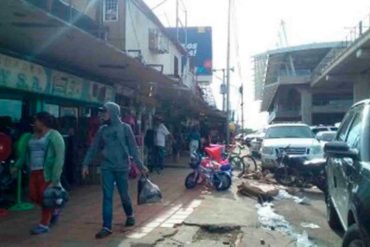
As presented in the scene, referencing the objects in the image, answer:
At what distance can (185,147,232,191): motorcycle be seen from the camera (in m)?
12.2

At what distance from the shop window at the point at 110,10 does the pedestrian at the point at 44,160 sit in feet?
42.1

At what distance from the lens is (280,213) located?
927 centimetres

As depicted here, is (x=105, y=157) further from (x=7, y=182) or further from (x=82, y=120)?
(x=82, y=120)

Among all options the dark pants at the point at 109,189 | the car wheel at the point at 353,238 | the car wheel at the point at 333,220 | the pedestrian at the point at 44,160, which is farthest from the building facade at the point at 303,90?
the car wheel at the point at 353,238

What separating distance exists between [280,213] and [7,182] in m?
5.10

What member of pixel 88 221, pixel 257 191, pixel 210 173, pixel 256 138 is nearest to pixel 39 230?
pixel 88 221

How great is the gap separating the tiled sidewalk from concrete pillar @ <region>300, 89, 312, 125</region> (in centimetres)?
5342

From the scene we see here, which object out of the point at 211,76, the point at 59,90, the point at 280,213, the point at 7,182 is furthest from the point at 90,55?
the point at 211,76

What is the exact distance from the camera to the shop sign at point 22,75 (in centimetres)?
867

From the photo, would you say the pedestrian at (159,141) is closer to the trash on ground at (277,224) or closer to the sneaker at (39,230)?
the trash on ground at (277,224)

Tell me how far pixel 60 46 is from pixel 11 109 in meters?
2.05

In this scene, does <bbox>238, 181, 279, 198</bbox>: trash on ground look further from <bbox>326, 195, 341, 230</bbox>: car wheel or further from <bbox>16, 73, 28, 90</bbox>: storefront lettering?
<bbox>16, 73, 28, 90</bbox>: storefront lettering

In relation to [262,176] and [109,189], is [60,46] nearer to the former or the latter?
[109,189]

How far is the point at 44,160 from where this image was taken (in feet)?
22.6
